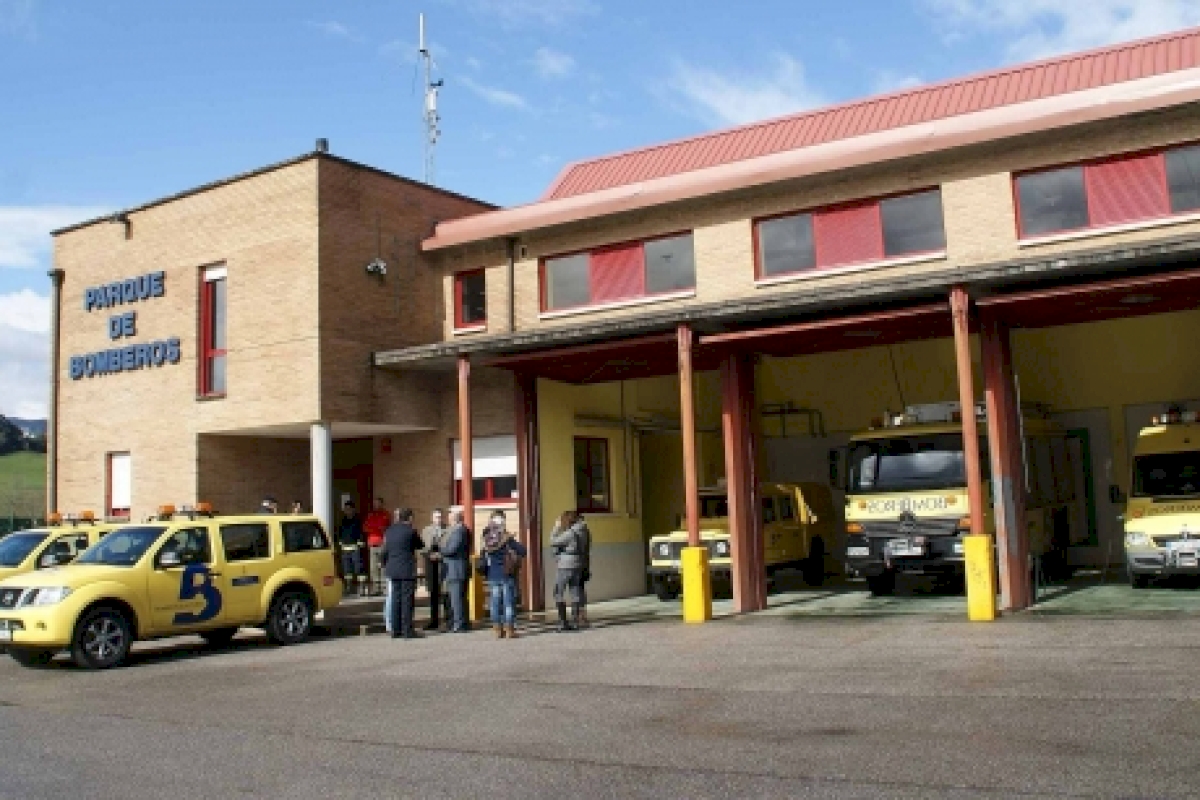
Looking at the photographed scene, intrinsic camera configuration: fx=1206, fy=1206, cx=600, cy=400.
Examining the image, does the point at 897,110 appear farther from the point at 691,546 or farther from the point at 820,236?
the point at 691,546

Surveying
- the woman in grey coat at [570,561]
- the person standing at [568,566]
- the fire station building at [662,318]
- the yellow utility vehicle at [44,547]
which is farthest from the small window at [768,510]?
the yellow utility vehicle at [44,547]

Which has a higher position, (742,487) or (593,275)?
(593,275)

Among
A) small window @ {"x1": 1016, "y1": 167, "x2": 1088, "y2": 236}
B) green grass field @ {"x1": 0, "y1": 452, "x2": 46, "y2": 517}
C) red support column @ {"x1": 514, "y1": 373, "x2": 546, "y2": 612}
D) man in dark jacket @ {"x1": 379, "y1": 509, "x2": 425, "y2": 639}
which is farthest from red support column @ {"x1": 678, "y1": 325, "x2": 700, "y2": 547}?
green grass field @ {"x1": 0, "y1": 452, "x2": 46, "y2": 517}

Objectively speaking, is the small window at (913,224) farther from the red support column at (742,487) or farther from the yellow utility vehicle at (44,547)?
the yellow utility vehicle at (44,547)

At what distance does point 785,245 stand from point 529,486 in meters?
5.91

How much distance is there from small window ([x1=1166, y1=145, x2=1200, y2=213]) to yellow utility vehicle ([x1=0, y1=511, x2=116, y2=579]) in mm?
15608

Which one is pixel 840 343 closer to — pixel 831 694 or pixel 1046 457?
pixel 1046 457

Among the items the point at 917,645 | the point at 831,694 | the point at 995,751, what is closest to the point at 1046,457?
the point at 917,645

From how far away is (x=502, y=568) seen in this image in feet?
52.6

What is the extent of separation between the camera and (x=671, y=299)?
1981 cm

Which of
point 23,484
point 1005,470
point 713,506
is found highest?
point 23,484

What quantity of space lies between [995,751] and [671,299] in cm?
1299

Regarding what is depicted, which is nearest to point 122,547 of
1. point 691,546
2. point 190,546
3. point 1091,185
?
point 190,546

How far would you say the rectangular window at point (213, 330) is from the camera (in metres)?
21.4
